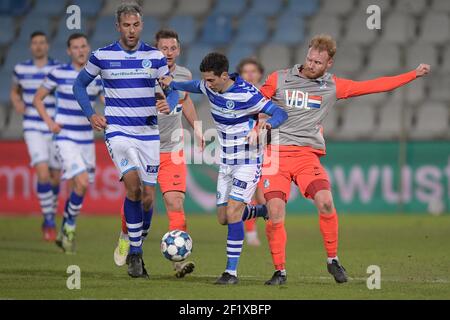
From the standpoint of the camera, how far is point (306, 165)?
9797mm

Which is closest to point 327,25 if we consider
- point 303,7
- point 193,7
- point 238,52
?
point 303,7

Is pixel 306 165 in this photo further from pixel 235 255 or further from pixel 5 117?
pixel 5 117

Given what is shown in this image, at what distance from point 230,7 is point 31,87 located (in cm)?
723

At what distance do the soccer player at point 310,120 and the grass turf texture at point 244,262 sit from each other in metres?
0.74

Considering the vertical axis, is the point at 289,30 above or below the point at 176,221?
above

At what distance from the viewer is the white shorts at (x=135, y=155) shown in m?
9.76

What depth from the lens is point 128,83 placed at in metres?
9.77

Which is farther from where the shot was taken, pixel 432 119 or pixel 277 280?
pixel 432 119

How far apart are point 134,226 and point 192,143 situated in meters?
7.94

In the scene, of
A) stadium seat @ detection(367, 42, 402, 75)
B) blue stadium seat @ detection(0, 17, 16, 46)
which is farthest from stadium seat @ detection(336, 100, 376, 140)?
blue stadium seat @ detection(0, 17, 16, 46)

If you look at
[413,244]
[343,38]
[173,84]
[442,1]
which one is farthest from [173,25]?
[173,84]

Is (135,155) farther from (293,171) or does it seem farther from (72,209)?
(72,209)

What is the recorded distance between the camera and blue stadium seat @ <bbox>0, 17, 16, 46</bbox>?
Answer: 2169 centimetres

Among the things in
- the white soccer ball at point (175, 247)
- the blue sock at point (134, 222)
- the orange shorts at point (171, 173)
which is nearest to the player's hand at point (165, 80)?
the blue sock at point (134, 222)
